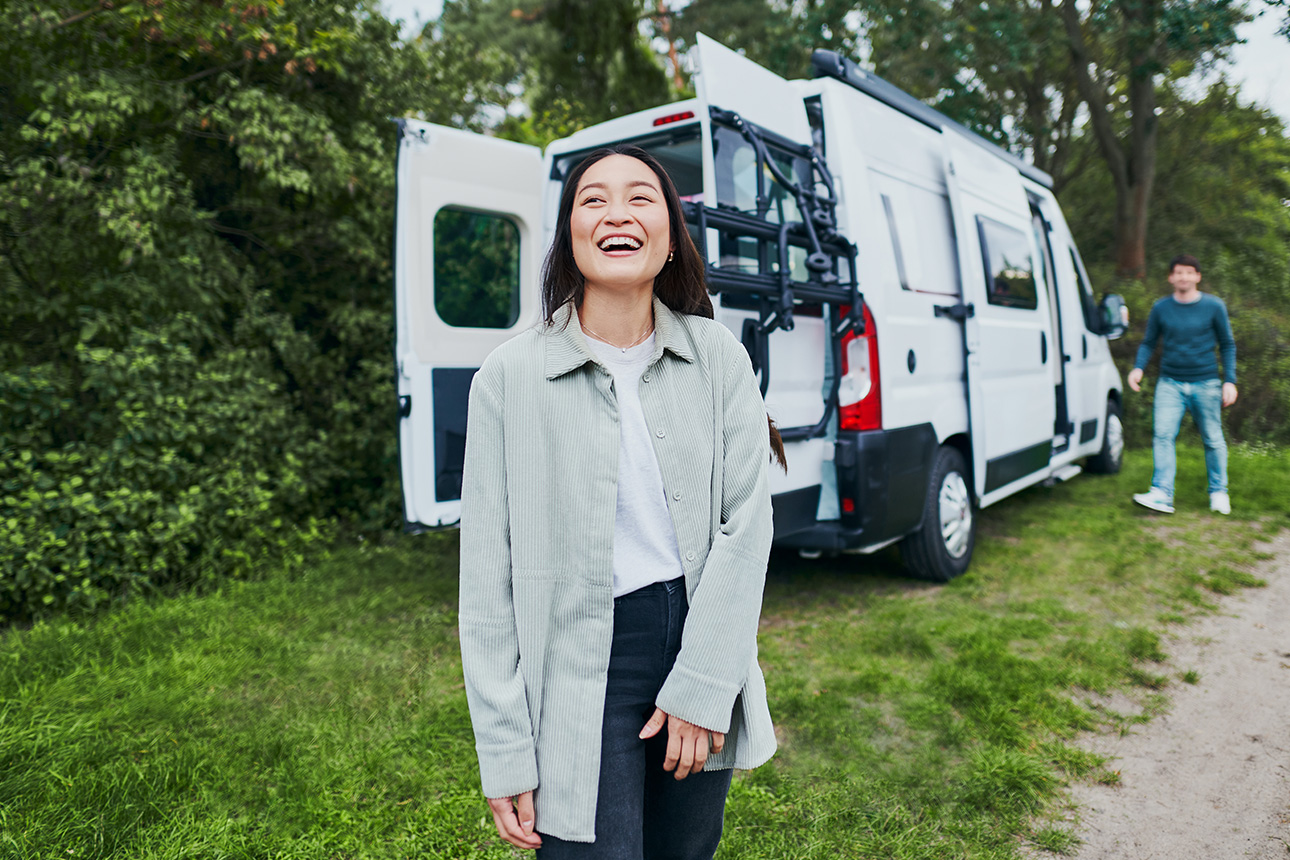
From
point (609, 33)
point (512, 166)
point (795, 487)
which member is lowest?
point (795, 487)

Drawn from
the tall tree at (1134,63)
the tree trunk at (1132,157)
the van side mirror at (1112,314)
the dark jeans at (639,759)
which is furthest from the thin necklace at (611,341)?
the tree trunk at (1132,157)

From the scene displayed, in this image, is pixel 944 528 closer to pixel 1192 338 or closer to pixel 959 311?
pixel 959 311

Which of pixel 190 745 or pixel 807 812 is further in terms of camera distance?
pixel 190 745

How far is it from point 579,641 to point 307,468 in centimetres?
469

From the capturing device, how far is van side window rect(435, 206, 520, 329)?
4898 millimetres

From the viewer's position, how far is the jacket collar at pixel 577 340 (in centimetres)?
131

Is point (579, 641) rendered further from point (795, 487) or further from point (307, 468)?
point (307, 468)

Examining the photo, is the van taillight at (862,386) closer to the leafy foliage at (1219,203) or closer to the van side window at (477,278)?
the van side window at (477,278)

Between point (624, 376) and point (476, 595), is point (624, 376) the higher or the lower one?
the higher one

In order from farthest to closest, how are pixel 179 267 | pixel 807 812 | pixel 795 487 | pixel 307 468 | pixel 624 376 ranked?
pixel 307 468
pixel 179 267
pixel 795 487
pixel 807 812
pixel 624 376

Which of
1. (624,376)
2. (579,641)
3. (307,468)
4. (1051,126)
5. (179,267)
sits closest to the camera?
(579,641)

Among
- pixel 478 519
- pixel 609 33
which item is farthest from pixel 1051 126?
pixel 478 519

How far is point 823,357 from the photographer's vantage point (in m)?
3.88

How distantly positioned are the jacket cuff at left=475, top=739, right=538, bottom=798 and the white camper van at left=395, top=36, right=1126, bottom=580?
2.18 m
